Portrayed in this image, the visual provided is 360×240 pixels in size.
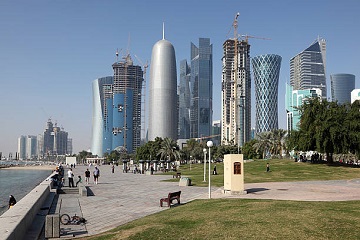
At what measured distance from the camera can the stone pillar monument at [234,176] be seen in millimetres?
23136

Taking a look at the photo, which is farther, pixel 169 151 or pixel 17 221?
pixel 169 151

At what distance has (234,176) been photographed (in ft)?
76.0

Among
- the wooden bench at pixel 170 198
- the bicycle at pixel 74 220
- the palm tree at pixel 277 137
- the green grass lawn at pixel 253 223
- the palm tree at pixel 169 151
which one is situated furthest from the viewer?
the palm tree at pixel 277 137

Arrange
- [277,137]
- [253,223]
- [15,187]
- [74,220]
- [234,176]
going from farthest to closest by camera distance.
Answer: [277,137]
[15,187]
[234,176]
[74,220]
[253,223]

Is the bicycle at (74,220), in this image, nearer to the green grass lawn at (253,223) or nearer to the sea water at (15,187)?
the green grass lawn at (253,223)

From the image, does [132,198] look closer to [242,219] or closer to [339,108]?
[242,219]

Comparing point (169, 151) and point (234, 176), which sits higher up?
point (169, 151)

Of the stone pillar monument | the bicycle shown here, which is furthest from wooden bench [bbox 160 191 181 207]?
the bicycle

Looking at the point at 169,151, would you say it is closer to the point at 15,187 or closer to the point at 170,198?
the point at 15,187

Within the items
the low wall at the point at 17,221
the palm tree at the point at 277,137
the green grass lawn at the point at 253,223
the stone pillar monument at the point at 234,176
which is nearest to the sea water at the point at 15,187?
the low wall at the point at 17,221

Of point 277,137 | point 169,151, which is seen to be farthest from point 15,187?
point 277,137

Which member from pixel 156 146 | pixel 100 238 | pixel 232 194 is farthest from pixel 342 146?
pixel 156 146

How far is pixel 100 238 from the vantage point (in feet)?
40.5

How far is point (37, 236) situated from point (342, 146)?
48.9 m
